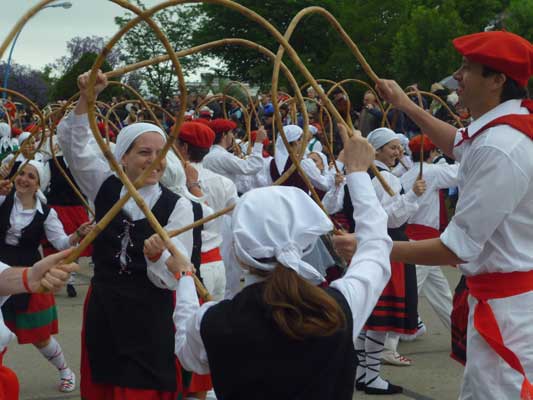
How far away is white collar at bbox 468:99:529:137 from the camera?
10.4ft

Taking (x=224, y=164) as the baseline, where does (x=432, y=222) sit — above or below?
below

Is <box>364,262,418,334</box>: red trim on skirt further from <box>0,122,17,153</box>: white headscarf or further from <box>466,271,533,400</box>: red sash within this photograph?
<box>0,122,17,153</box>: white headscarf

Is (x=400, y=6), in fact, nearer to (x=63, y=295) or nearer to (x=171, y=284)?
(x=63, y=295)

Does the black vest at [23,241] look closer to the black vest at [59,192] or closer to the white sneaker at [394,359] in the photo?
the white sneaker at [394,359]

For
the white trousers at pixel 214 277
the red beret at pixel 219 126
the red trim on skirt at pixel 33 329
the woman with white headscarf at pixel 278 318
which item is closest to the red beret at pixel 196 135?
the white trousers at pixel 214 277

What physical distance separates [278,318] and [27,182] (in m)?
4.43

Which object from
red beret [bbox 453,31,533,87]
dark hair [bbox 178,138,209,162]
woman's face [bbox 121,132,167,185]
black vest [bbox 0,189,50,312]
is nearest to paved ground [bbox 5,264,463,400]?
black vest [bbox 0,189,50,312]

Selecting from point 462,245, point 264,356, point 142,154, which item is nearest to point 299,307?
Result: point 264,356

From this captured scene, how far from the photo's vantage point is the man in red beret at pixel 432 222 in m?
6.81

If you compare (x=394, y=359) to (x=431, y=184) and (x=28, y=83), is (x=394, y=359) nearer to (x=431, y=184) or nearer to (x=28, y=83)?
(x=431, y=184)

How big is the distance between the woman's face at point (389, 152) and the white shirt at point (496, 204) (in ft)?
10.4

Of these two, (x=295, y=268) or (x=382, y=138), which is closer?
(x=295, y=268)

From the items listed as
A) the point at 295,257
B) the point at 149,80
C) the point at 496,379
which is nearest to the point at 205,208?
the point at 496,379

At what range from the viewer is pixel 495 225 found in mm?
3014
